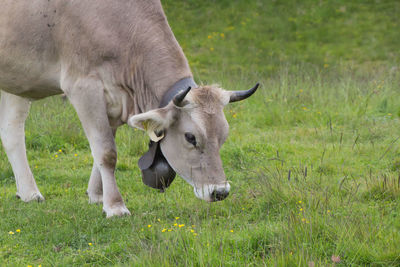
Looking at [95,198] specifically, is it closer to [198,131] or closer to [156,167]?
[156,167]

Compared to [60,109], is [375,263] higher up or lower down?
higher up

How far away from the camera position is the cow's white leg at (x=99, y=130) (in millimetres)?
5062

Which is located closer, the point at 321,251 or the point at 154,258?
the point at 154,258

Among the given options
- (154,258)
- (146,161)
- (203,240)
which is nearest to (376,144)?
(146,161)

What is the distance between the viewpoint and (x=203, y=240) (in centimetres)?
374

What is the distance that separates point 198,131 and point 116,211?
3.69 ft

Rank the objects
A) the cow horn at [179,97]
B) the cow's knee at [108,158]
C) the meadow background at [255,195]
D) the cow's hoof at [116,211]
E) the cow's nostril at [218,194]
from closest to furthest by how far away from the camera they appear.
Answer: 1. the meadow background at [255,195]
2. the cow horn at [179,97]
3. the cow's nostril at [218,194]
4. the cow's hoof at [116,211]
5. the cow's knee at [108,158]

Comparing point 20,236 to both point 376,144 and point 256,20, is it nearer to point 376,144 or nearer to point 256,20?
point 376,144

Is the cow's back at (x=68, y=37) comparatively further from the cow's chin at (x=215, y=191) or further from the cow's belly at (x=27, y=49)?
the cow's chin at (x=215, y=191)

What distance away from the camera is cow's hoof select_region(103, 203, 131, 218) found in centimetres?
500

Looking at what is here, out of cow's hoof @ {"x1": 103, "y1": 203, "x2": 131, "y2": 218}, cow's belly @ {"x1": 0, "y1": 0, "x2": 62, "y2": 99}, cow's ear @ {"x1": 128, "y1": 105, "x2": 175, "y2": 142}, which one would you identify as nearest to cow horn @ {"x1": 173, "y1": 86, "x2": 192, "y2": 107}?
cow's ear @ {"x1": 128, "y1": 105, "x2": 175, "y2": 142}

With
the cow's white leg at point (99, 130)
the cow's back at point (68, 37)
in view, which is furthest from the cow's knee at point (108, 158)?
the cow's back at point (68, 37)

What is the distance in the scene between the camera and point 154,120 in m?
4.66

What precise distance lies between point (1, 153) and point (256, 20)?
15.0 metres
